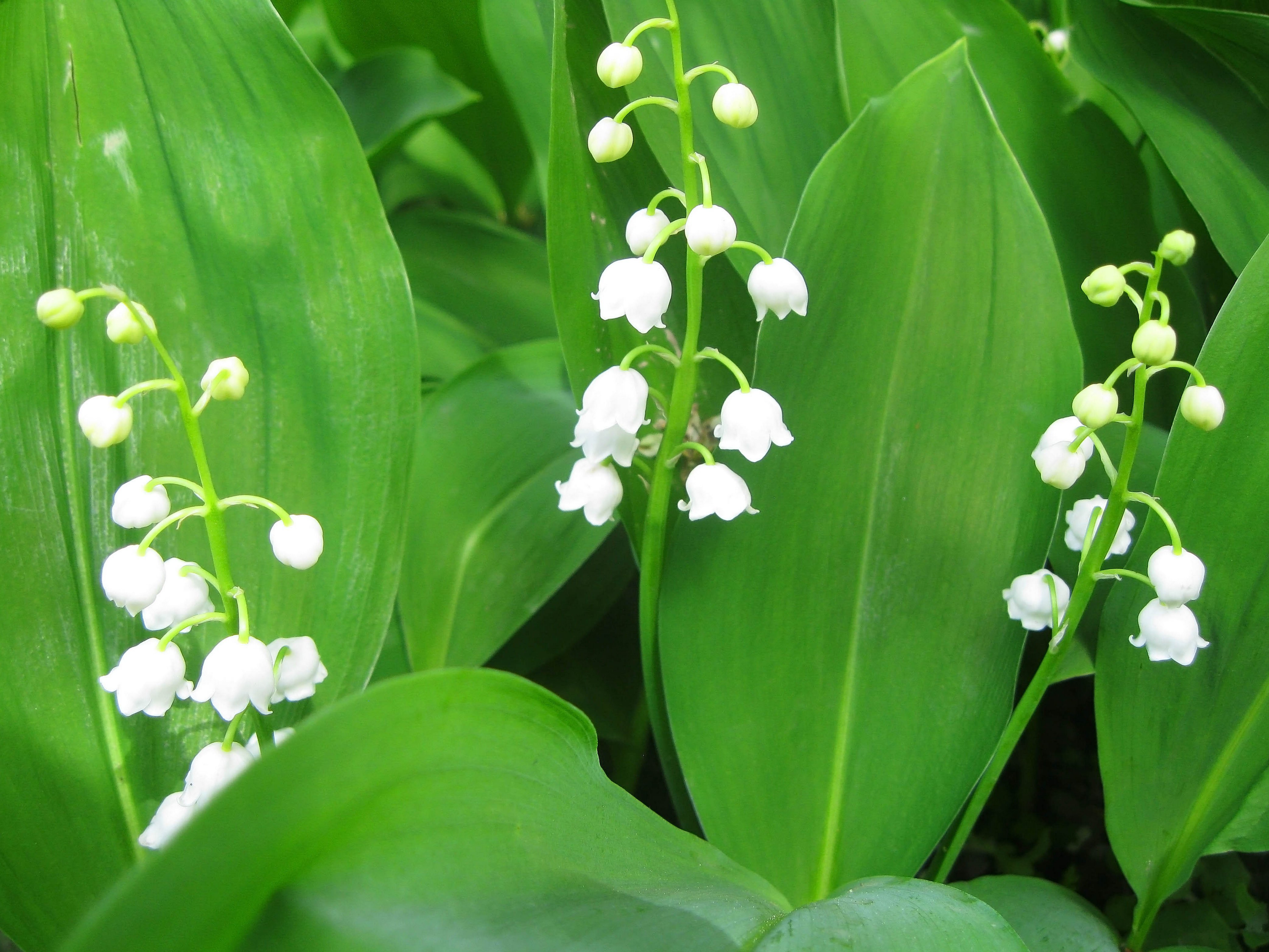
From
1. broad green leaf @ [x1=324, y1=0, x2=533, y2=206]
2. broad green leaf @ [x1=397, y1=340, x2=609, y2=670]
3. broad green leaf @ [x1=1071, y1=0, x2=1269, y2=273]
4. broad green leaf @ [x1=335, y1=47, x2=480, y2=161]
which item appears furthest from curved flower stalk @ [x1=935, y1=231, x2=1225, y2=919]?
broad green leaf @ [x1=324, y1=0, x2=533, y2=206]

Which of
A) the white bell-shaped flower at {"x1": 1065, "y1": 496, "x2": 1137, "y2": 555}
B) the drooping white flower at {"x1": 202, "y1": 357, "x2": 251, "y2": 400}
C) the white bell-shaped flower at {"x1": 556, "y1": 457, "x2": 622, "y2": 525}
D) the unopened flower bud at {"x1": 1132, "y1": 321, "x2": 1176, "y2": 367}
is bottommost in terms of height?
the white bell-shaped flower at {"x1": 1065, "y1": 496, "x2": 1137, "y2": 555}

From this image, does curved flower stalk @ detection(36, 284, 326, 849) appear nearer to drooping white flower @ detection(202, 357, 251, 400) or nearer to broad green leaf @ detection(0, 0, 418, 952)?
drooping white flower @ detection(202, 357, 251, 400)

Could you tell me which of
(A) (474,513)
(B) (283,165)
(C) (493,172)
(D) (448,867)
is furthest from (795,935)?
(C) (493,172)

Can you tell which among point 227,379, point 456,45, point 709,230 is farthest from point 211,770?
point 456,45

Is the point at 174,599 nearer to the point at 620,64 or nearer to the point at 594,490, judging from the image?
the point at 594,490

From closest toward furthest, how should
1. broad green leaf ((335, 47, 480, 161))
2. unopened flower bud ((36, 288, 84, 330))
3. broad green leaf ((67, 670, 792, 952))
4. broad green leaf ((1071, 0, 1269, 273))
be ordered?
broad green leaf ((67, 670, 792, 952)) < unopened flower bud ((36, 288, 84, 330)) < broad green leaf ((1071, 0, 1269, 273)) < broad green leaf ((335, 47, 480, 161))

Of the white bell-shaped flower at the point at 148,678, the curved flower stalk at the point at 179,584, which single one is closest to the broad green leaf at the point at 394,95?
the curved flower stalk at the point at 179,584

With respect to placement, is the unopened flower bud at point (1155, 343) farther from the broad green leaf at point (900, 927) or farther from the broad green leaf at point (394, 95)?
the broad green leaf at point (394, 95)
